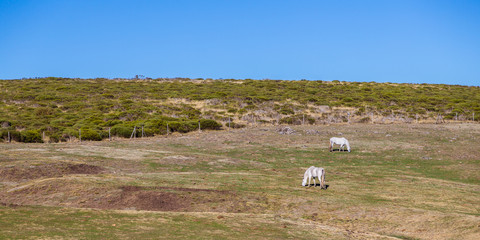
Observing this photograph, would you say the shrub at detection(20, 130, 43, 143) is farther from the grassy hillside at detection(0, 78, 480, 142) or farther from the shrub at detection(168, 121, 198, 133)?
the shrub at detection(168, 121, 198, 133)

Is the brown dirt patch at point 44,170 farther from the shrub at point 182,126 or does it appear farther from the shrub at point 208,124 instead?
the shrub at point 208,124

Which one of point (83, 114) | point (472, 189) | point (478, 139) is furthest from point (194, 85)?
point (472, 189)

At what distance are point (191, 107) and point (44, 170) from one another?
54.8m

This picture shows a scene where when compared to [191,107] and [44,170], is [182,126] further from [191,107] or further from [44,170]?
[44,170]

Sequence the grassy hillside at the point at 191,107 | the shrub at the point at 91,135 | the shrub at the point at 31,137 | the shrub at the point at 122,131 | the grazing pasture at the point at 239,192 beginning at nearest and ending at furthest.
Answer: the grazing pasture at the point at 239,192 < the shrub at the point at 31,137 < the shrub at the point at 91,135 < the shrub at the point at 122,131 < the grassy hillside at the point at 191,107

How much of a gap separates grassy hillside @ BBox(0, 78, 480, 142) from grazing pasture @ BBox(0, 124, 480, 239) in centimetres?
1764

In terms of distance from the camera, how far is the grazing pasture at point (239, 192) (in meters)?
17.2

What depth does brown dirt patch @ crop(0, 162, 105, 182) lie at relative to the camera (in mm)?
26844

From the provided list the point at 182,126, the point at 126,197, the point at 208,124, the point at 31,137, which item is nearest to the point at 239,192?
the point at 126,197

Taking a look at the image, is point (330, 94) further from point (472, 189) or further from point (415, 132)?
point (472, 189)

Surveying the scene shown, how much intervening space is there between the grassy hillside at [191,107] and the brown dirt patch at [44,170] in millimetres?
23356

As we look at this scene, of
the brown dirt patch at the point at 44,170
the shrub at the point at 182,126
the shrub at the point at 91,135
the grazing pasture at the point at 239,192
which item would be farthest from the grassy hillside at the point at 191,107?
the brown dirt patch at the point at 44,170

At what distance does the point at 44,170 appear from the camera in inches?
1116

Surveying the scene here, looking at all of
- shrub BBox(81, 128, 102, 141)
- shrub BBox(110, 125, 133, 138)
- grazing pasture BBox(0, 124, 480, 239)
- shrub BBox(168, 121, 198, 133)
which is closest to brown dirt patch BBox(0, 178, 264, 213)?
grazing pasture BBox(0, 124, 480, 239)
